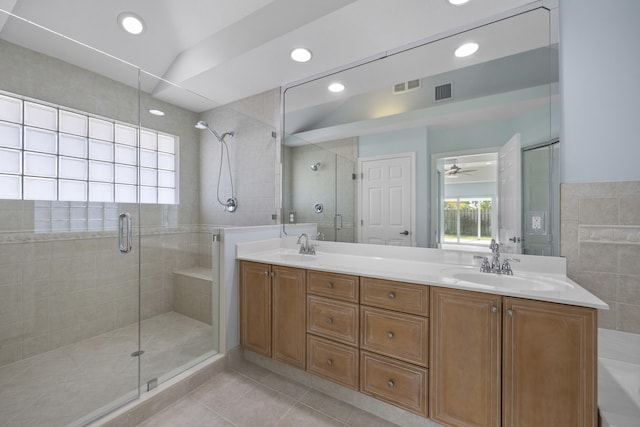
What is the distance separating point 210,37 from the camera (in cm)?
221

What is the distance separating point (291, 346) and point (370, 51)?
7.44ft

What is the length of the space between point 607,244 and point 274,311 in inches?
80.4

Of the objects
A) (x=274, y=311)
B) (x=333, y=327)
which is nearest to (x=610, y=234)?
(x=333, y=327)

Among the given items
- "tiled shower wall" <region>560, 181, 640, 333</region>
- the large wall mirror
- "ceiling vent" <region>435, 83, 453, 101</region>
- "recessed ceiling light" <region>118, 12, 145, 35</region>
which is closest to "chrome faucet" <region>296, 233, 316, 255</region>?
the large wall mirror

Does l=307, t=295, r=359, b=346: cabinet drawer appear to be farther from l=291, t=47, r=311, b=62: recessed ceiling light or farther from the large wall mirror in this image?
l=291, t=47, r=311, b=62: recessed ceiling light

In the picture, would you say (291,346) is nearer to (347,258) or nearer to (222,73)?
(347,258)

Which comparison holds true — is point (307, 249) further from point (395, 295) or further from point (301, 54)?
point (301, 54)

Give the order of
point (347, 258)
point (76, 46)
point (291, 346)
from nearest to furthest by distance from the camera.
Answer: point (76, 46) → point (291, 346) → point (347, 258)

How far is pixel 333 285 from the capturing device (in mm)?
1611

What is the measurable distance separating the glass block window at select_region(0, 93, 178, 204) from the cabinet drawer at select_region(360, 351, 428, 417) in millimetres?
1828

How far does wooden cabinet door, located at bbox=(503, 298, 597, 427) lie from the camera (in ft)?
3.30

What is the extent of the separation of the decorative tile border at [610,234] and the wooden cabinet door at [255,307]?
1.95 metres

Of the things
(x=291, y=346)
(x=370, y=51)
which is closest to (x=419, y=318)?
(x=291, y=346)

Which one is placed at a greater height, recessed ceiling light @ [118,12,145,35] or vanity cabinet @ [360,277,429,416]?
recessed ceiling light @ [118,12,145,35]
